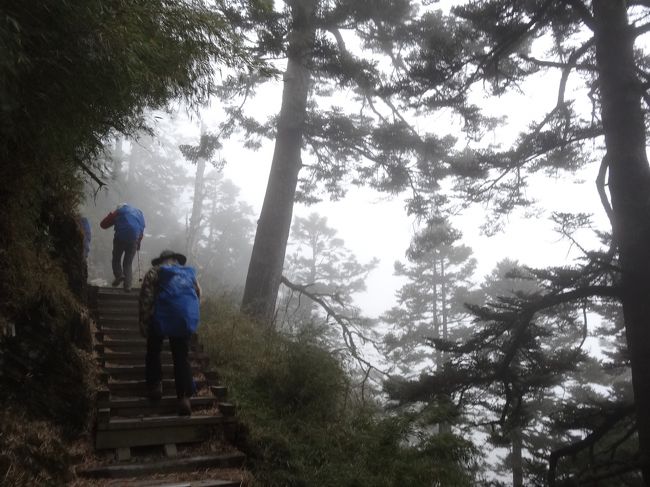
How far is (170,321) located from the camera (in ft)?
14.6

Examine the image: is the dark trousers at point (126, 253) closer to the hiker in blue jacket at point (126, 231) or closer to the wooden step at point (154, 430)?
the hiker in blue jacket at point (126, 231)

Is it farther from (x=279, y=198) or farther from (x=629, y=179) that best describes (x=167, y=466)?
(x=279, y=198)

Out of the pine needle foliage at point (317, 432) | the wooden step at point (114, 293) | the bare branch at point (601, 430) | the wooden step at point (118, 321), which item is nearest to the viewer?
the pine needle foliage at point (317, 432)

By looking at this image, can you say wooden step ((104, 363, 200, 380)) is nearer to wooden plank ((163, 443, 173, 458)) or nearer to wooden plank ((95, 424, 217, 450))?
wooden plank ((95, 424, 217, 450))

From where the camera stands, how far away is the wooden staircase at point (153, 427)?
3.76 metres

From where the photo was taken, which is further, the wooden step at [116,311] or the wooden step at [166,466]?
the wooden step at [116,311]

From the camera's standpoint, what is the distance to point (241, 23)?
8719 millimetres

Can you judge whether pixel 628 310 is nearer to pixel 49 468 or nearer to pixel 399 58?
pixel 49 468

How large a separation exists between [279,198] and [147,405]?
6511 mm

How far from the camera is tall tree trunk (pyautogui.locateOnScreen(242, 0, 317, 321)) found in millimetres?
9336

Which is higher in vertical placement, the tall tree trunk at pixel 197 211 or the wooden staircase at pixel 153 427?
the tall tree trunk at pixel 197 211

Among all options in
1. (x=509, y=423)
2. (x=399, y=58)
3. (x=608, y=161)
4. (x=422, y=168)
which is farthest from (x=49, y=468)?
(x=399, y=58)

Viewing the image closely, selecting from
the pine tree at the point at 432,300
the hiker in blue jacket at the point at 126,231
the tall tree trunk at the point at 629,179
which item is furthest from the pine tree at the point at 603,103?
the pine tree at the point at 432,300

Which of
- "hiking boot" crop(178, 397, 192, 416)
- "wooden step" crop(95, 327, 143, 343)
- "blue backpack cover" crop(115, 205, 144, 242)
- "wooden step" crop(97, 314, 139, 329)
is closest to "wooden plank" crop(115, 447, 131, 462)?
"hiking boot" crop(178, 397, 192, 416)
